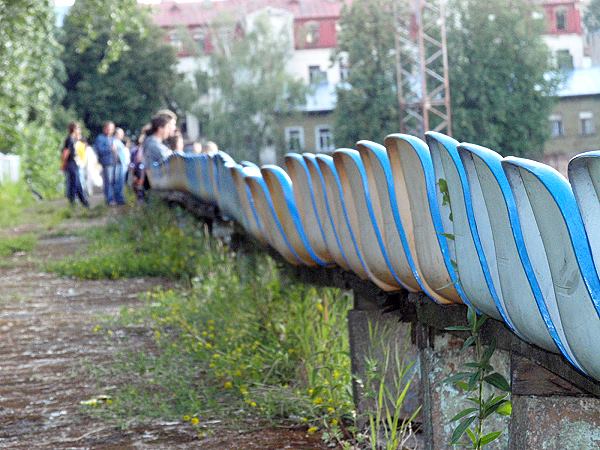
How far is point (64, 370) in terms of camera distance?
22.5 ft

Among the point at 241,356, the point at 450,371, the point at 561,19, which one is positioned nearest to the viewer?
the point at 450,371

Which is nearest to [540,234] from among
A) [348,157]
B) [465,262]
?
[465,262]

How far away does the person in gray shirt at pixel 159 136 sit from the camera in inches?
612

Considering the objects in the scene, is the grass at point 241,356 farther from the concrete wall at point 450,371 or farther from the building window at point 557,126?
the building window at point 557,126

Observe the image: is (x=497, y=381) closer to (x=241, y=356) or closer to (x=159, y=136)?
(x=241, y=356)

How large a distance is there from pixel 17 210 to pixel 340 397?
1959 centimetres

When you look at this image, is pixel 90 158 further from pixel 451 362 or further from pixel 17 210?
pixel 451 362

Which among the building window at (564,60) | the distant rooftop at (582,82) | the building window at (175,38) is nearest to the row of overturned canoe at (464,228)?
the building window at (564,60)

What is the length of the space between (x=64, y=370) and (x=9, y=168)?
23795mm

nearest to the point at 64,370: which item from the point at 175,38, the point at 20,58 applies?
the point at 20,58

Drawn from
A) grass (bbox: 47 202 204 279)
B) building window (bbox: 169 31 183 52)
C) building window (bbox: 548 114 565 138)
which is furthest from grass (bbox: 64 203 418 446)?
building window (bbox: 169 31 183 52)

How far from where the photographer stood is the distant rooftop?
7744 cm

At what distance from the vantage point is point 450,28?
236 feet

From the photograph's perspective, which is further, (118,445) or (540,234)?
(118,445)
